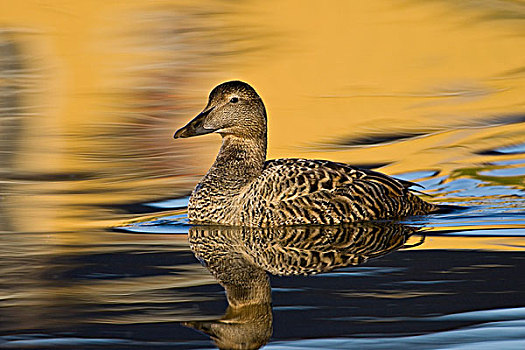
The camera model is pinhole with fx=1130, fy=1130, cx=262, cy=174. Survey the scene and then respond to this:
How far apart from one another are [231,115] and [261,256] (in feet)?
7.17

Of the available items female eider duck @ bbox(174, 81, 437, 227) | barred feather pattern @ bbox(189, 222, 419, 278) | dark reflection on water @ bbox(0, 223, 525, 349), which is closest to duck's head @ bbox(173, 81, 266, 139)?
female eider duck @ bbox(174, 81, 437, 227)

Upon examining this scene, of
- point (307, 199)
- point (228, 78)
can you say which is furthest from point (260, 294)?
point (228, 78)

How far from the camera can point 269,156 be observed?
39.3 feet

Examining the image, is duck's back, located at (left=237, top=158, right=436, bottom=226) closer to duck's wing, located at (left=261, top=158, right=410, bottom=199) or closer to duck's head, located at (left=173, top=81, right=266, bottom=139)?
duck's wing, located at (left=261, top=158, right=410, bottom=199)

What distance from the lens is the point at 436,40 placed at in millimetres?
17438

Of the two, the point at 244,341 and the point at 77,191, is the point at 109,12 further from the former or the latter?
the point at 244,341

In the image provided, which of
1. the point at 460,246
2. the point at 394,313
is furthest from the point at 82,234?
the point at 394,313

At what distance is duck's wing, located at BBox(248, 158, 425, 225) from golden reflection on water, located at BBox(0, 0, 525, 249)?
4.00 ft

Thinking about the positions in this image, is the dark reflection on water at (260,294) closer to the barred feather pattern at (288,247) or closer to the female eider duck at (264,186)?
the barred feather pattern at (288,247)

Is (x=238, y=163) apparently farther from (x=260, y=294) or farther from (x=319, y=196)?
(x=260, y=294)

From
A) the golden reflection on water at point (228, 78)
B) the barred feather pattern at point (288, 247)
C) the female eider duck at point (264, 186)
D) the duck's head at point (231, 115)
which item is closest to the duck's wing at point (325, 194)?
the female eider duck at point (264, 186)

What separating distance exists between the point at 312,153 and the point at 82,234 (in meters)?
4.02

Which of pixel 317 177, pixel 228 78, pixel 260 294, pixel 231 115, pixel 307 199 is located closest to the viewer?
pixel 260 294

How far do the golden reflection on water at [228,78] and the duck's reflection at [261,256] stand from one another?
0.83 m
